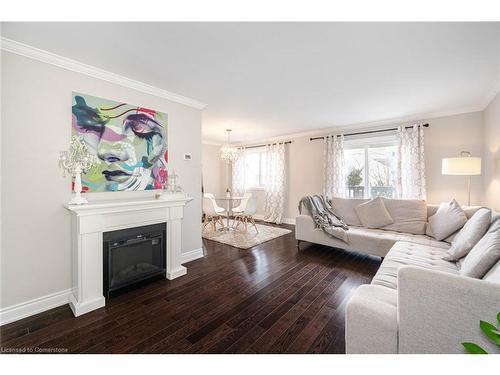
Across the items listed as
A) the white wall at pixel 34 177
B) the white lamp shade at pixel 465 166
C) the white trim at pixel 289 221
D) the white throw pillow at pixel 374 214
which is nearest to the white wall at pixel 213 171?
the white trim at pixel 289 221

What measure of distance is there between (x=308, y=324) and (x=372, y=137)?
163 inches

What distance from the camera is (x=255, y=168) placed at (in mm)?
6629

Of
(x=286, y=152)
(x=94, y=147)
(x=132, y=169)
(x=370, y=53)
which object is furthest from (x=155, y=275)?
(x=286, y=152)

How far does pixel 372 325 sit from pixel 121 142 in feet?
9.41

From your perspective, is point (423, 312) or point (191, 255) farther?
point (191, 255)

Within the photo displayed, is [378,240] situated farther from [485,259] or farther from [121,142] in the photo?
[121,142]

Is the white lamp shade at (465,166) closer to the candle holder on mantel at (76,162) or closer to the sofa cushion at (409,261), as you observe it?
the sofa cushion at (409,261)

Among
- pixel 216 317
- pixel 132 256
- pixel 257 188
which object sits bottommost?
pixel 216 317

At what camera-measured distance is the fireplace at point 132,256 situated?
215 centimetres

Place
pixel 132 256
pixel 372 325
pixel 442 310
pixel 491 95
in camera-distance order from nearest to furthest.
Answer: pixel 442 310, pixel 372 325, pixel 132 256, pixel 491 95

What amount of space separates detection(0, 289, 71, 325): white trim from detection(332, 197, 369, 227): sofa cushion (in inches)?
156

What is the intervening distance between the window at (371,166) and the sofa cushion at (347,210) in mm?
1118

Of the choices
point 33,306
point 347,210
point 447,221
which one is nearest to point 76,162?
point 33,306

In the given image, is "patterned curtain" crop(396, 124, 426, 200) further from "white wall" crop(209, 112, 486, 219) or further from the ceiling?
the ceiling
